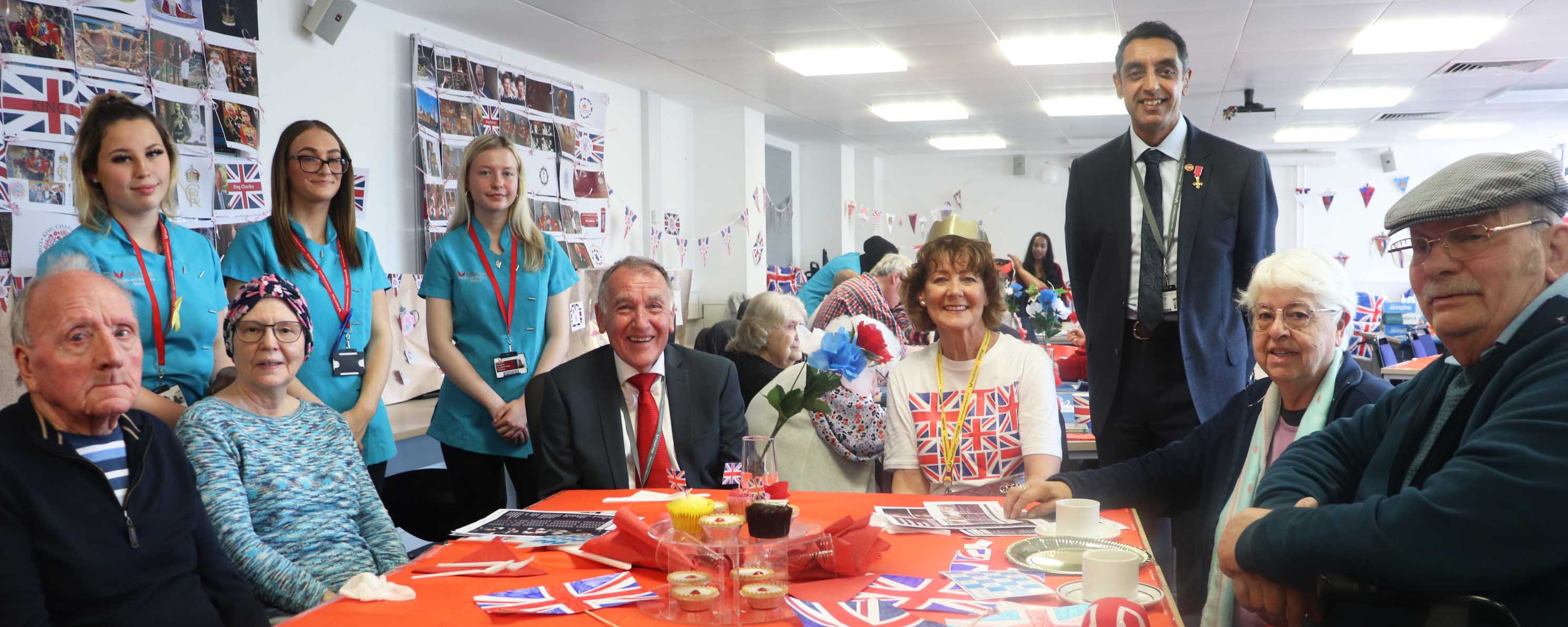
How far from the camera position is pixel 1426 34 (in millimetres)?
6824

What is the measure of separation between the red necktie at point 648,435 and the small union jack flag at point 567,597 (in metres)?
0.89

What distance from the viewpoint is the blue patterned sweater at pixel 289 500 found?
2.14 m

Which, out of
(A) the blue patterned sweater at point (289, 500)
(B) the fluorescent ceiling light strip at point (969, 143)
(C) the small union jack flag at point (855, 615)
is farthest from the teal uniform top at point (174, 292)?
(B) the fluorescent ceiling light strip at point (969, 143)

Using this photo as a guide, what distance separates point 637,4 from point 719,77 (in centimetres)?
245

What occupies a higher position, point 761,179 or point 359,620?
point 761,179

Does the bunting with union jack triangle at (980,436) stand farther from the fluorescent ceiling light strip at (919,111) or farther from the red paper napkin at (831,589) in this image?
the fluorescent ceiling light strip at (919,111)

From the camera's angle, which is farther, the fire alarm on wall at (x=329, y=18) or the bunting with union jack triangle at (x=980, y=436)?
the fire alarm on wall at (x=329, y=18)

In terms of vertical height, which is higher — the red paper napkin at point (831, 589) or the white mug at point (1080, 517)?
the white mug at point (1080, 517)

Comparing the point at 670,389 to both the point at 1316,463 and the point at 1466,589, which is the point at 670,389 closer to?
the point at 1316,463

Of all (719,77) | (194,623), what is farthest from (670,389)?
(719,77)

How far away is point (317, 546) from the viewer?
2.27 m

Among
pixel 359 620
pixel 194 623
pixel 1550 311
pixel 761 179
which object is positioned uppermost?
pixel 761 179

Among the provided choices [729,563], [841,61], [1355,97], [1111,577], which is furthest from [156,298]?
[1355,97]

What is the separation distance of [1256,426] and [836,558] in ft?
3.42
